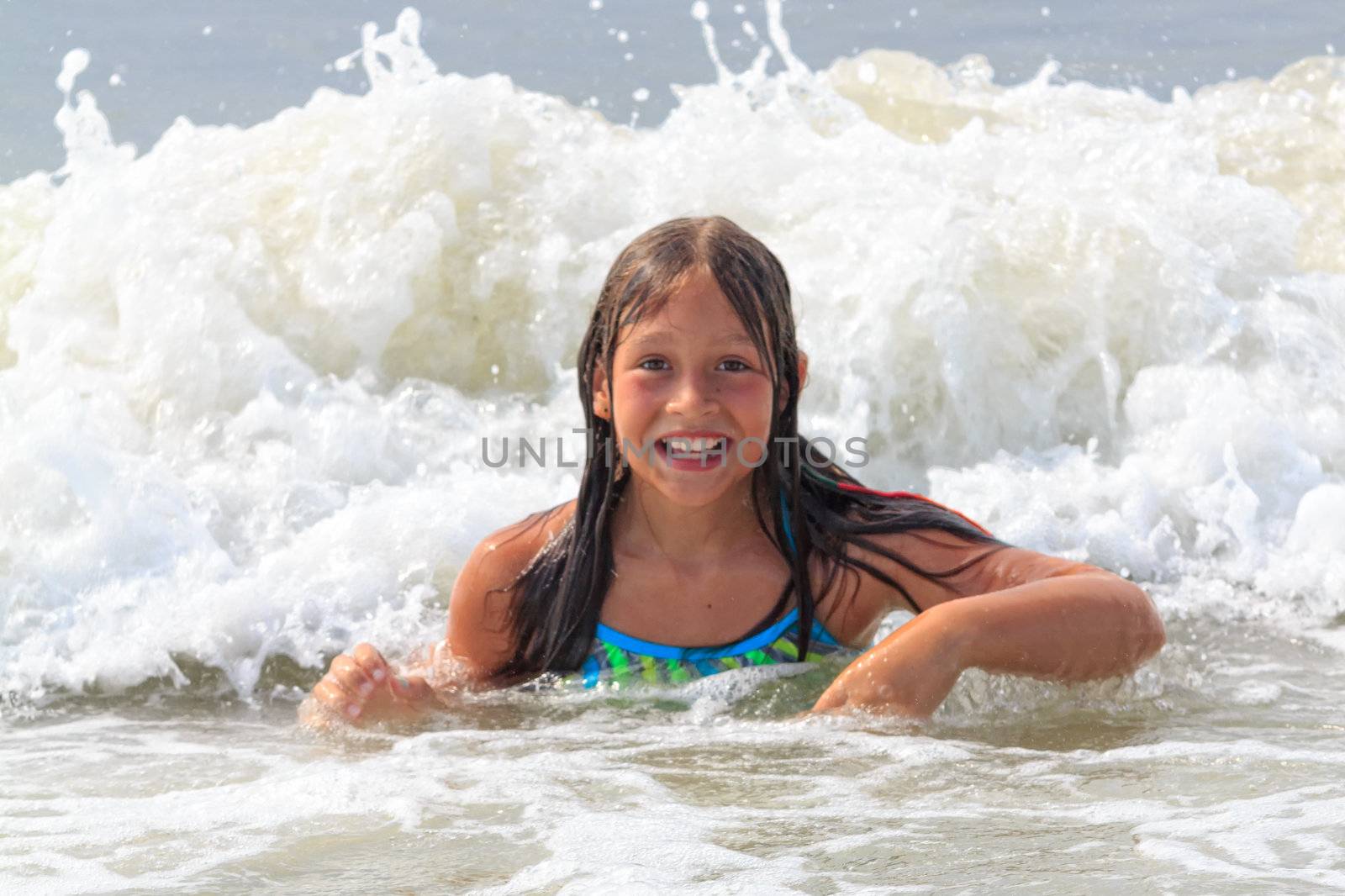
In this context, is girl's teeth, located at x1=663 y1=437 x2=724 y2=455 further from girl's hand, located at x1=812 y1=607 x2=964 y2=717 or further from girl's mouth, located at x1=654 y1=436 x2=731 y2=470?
girl's hand, located at x1=812 y1=607 x2=964 y2=717

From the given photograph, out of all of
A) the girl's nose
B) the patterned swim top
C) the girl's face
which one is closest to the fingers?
the patterned swim top

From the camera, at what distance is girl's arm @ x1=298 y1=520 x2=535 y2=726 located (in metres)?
3.22

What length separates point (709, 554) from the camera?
3424 mm

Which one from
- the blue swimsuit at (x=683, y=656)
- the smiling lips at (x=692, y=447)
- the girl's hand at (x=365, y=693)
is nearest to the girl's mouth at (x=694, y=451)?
the smiling lips at (x=692, y=447)

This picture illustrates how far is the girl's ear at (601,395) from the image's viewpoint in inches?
132

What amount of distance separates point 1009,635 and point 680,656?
767mm

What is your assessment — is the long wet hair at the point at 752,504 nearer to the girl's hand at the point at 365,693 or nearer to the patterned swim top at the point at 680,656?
the patterned swim top at the point at 680,656

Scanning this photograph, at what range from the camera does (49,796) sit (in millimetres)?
2734

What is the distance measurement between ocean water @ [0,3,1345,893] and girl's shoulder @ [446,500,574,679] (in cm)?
15

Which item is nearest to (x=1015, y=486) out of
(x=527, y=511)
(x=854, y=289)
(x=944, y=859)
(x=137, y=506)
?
(x=854, y=289)

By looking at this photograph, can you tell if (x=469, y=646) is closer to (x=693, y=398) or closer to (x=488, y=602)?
(x=488, y=602)

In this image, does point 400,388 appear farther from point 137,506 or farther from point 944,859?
point 944,859

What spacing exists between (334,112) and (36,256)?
57.6 inches

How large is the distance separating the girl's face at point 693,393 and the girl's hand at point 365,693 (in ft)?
2.24
